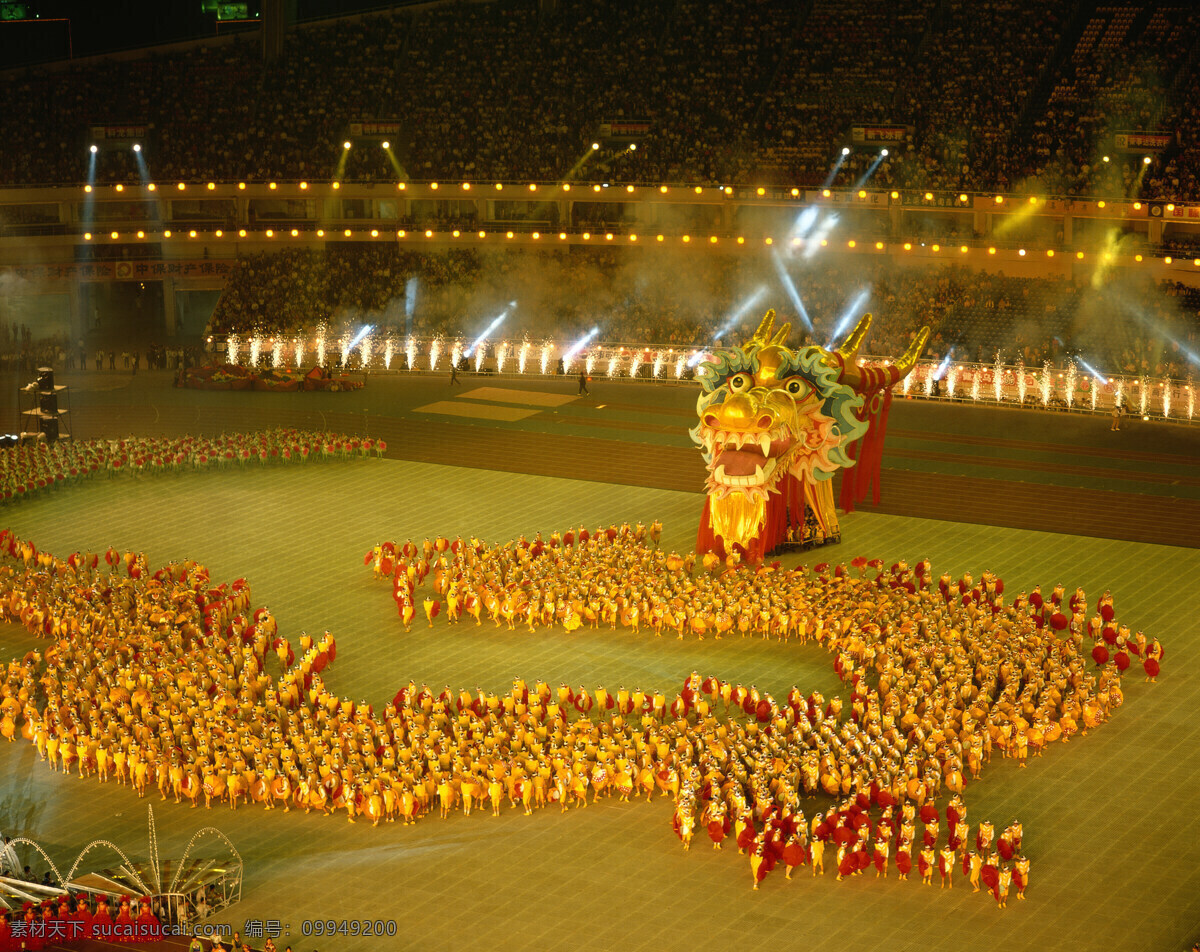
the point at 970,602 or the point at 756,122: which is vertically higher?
the point at 756,122

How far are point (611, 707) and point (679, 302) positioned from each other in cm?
3101

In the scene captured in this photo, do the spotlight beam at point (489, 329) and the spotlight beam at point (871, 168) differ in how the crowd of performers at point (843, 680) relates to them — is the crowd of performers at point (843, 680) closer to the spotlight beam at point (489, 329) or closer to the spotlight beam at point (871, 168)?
the spotlight beam at point (489, 329)

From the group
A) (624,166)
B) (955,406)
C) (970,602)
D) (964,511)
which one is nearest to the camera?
(970,602)

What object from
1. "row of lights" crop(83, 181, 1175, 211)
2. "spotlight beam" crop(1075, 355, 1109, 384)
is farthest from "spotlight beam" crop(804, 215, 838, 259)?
"spotlight beam" crop(1075, 355, 1109, 384)

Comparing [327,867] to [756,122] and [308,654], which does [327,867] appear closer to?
[308,654]

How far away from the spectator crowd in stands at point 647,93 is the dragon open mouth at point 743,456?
24955 mm

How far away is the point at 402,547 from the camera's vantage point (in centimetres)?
3197

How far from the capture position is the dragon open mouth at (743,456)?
29016mm

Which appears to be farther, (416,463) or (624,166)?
(624,166)

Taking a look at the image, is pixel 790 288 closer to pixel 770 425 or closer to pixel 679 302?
pixel 679 302

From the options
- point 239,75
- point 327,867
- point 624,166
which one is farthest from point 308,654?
point 239,75

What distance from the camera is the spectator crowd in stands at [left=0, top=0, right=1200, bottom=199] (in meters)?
52.7

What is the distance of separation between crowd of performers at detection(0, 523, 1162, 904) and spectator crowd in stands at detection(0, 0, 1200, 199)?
92.6 feet

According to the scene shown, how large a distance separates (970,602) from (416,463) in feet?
55.8
